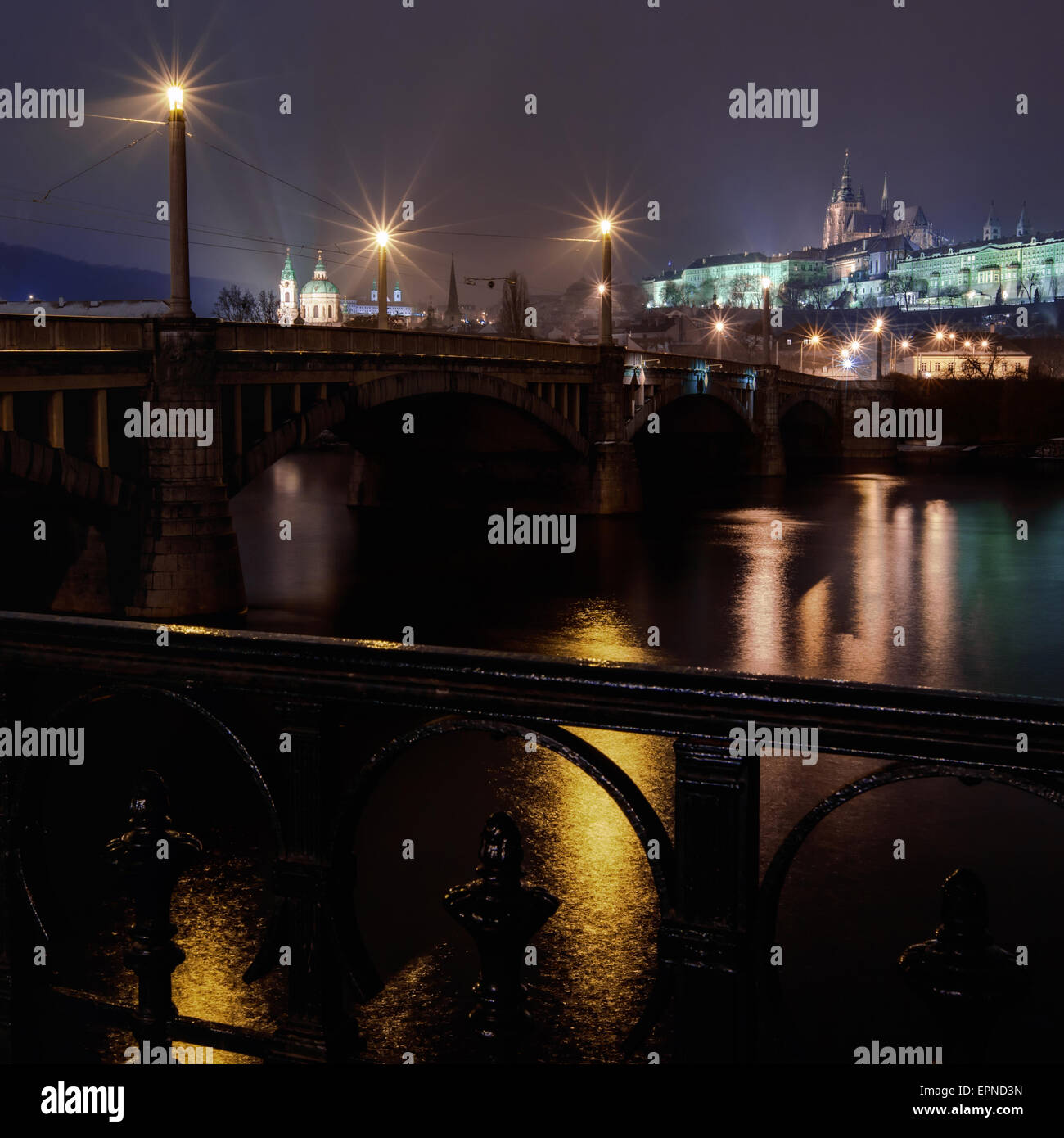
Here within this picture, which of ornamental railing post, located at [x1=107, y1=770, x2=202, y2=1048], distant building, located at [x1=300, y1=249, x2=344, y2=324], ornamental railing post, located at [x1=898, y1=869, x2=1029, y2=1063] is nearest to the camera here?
ornamental railing post, located at [x1=898, y1=869, x2=1029, y2=1063]

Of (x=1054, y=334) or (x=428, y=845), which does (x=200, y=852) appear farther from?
(x=1054, y=334)

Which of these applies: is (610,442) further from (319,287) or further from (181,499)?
(319,287)

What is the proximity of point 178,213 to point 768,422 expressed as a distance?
51.9 meters

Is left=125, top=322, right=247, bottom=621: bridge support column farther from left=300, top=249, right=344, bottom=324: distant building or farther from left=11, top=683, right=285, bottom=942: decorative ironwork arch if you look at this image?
left=300, top=249, right=344, bottom=324: distant building

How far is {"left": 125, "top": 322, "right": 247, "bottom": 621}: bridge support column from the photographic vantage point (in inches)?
934

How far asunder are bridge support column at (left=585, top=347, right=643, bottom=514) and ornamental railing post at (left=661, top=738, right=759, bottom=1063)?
140ft

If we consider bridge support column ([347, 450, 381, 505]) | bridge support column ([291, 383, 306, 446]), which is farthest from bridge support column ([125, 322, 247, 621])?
bridge support column ([347, 450, 381, 505])

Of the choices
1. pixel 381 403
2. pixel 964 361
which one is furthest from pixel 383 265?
pixel 964 361

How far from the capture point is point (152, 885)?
275 centimetres

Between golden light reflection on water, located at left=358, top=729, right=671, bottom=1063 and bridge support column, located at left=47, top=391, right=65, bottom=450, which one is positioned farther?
bridge support column, located at left=47, top=391, right=65, bottom=450

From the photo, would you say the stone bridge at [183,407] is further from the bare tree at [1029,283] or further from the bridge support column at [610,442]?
the bare tree at [1029,283]

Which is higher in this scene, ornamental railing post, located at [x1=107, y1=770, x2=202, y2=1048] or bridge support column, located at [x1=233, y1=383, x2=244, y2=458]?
bridge support column, located at [x1=233, y1=383, x2=244, y2=458]

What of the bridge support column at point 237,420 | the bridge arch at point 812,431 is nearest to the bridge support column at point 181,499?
the bridge support column at point 237,420

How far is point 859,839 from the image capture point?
11.8 metres
